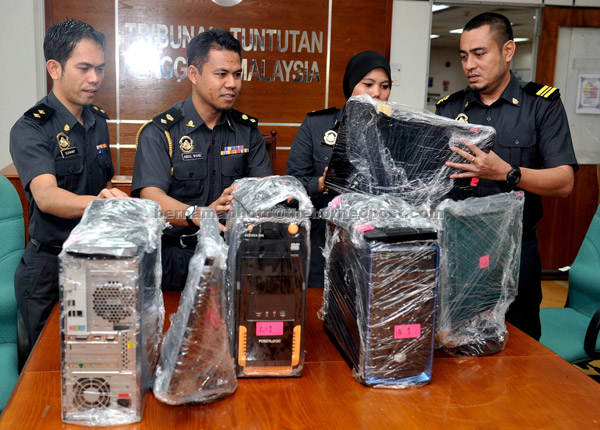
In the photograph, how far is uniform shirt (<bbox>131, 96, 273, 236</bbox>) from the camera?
2.32 metres

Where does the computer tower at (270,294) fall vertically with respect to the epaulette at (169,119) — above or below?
below

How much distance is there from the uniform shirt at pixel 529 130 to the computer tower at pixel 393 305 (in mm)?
1159

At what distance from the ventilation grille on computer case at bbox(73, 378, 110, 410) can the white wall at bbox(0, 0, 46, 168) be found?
348 cm

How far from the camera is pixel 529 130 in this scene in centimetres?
242

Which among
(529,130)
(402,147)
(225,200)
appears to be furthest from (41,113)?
(529,130)

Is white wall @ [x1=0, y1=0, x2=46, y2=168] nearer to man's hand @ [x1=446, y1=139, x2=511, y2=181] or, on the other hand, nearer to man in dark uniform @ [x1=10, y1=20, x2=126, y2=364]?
man in dark uniform @ [x1=10, y1=20, x2=126, y2=364]

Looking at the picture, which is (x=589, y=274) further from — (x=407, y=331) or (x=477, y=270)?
(x=407, y=331)

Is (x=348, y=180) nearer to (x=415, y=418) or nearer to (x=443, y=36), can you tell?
(x=415, y=418)

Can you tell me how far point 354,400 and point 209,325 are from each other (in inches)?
15.8

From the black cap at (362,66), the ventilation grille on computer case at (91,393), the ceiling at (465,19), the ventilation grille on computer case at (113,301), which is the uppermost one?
the ceiling at (465,19)

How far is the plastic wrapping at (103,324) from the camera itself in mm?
1165

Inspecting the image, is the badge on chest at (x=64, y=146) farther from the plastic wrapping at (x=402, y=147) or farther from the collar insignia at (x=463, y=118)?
the collar insignia at (x=463, y=118)

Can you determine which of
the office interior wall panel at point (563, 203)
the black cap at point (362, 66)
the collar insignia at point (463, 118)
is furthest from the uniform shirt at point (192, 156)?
the office interior wall panel at point (563, 203)

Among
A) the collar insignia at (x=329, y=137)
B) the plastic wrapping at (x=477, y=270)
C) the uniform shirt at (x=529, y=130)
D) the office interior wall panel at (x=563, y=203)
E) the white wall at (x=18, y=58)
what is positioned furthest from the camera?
the office interior wall panel at (x=563, y=203)
